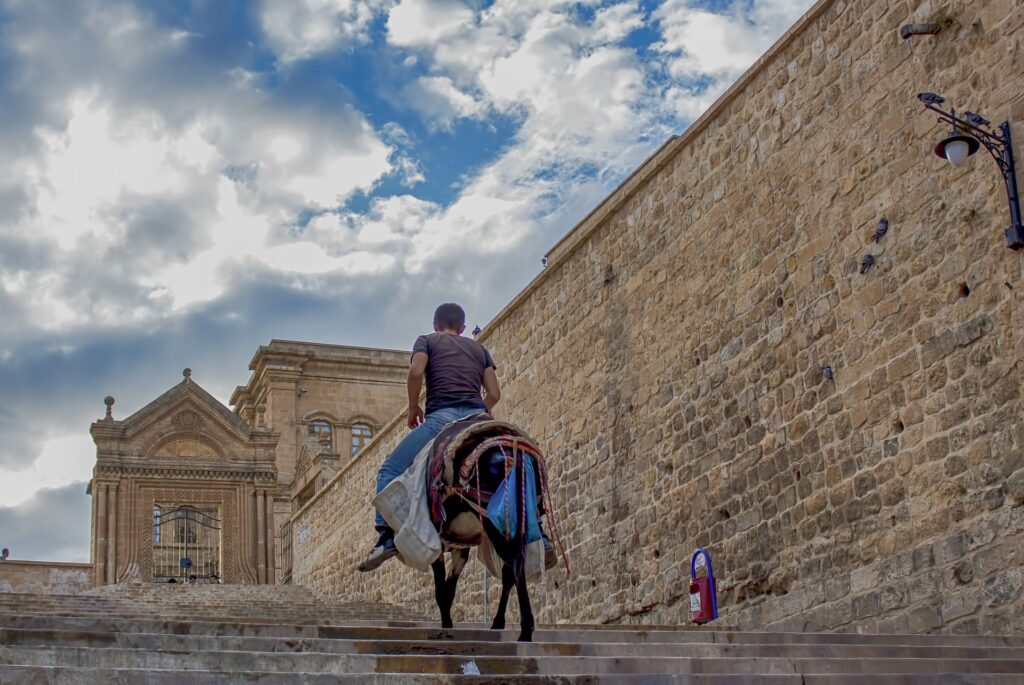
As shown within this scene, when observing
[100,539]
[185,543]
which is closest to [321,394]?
[185,543]

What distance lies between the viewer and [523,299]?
16953 mm

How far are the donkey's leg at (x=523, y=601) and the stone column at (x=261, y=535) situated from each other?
22.8m

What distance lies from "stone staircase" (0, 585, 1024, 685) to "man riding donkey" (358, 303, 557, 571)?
3.10ft

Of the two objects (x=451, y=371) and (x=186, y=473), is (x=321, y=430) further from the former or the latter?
(x=451, y=371)

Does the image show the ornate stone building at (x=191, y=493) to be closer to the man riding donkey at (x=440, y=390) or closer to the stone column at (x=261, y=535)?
the stone column at (x=261, y=535)

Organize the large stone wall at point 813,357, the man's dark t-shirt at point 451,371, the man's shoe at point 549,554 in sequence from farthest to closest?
the large stone wall at point 813,357 → the man's dark t-shirt at point 451,371 → the man's shoe at point 549,554

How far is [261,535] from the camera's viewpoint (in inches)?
1196

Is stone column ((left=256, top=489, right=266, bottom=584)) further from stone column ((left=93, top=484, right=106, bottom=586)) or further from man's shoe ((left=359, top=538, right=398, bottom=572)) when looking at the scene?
man's shoe ((left=359, top=538, right=398, bottom=572))

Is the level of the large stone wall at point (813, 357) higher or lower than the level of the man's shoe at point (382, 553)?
higher

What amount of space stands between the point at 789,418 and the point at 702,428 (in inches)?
54.3

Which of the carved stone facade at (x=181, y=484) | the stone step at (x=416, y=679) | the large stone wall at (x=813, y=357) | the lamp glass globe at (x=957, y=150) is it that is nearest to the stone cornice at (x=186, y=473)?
the carved stone facade at (x=181, y=484)

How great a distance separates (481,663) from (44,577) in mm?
21350

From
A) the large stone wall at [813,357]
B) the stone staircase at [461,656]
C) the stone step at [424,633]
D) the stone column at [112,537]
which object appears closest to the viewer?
the stone staircase at [461,656]

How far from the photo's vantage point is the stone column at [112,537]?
2880 centimetres
